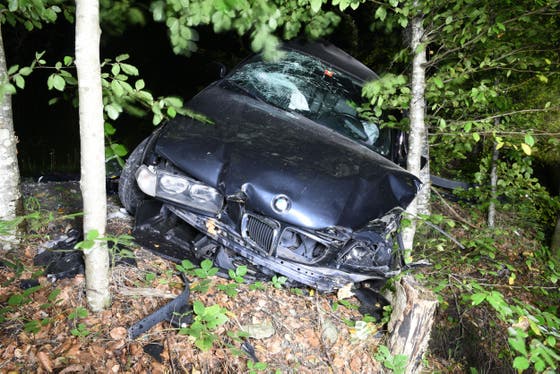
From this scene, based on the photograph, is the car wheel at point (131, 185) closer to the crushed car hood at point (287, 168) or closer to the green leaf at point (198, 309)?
the crushed car hood at point (287, 168)

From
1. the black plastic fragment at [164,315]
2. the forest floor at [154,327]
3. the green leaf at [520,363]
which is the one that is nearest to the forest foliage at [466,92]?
the green leaf at [520,363]

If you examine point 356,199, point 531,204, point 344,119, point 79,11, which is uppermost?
point 79,11

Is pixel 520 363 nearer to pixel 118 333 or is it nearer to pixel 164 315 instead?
pixel 164 315

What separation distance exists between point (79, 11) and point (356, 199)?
1.86m

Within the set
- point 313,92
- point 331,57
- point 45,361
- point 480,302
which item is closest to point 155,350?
point 45,361

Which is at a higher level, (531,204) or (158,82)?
(158,82)

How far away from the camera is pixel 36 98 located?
4809 millimetres

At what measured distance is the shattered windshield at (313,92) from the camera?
3439 millimetres

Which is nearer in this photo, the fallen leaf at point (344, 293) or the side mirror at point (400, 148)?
the fallen leaf at point (344, 293)

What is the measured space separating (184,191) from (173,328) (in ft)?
2.84

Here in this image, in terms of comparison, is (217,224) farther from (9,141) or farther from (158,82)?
(158,82)

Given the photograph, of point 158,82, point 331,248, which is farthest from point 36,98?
point 331,248

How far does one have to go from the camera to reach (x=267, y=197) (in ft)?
7.79

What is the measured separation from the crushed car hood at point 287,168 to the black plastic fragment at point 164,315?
691mm
